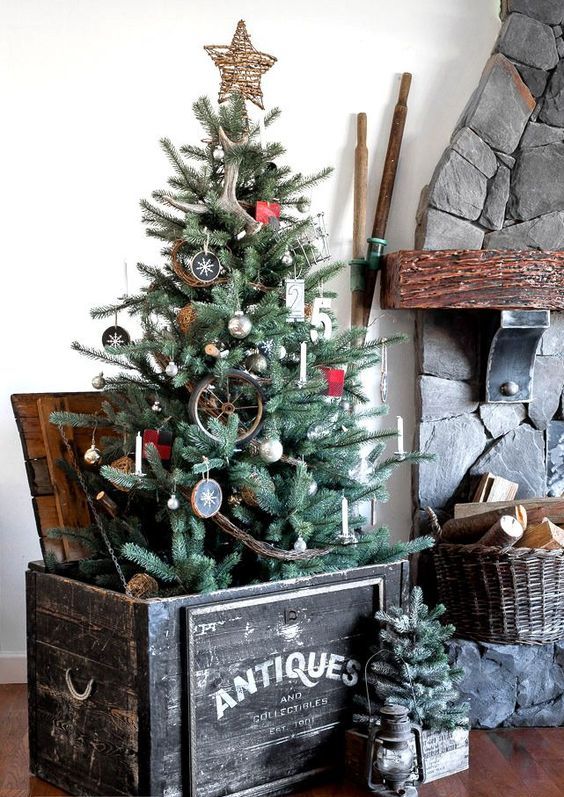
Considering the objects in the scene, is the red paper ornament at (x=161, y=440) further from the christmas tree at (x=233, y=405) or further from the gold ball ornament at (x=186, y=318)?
the gold ball ornament at (x=186, y=318)

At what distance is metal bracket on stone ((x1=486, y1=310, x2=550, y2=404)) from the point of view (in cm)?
330

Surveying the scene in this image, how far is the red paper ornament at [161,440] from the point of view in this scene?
2.49 m

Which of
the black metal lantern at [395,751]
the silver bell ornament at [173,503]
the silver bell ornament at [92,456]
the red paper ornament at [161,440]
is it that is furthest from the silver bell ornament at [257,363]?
the black metal lantern at [395,751]

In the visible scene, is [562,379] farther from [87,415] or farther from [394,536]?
[87,415]

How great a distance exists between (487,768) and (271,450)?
1.14m

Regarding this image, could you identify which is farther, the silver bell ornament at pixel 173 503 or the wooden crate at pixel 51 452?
the wooden crate at pixel 51 452

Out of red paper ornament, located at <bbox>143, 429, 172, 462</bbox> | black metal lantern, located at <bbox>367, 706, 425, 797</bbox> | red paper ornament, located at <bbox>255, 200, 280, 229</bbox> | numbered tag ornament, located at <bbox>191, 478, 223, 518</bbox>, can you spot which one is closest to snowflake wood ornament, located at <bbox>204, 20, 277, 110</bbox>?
red paper ornament, located at <bbox>255, 200, 280, 229</bbox>

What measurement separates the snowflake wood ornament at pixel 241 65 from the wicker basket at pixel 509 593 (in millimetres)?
1546

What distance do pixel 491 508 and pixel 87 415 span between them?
1.44 meters

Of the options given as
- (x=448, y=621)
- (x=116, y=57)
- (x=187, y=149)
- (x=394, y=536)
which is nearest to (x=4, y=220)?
(x=116, y=57)

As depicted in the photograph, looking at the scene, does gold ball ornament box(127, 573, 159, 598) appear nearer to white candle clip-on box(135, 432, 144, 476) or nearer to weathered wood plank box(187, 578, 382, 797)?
weathered wood plank box(187, 578, 382, 797)

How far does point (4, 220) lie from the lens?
339cm

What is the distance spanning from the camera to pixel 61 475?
283cm

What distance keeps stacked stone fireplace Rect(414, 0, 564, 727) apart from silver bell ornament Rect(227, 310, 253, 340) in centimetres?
113
